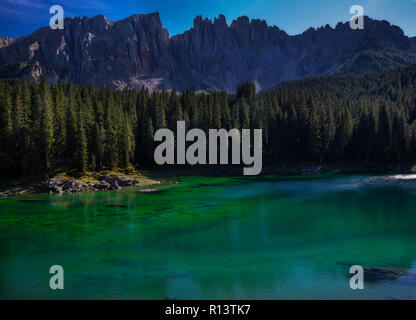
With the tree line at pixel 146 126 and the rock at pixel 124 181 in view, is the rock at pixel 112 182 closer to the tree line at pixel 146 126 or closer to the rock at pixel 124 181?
the rock at pixel 124 181

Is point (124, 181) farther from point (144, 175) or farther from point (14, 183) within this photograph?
point (14, 183)

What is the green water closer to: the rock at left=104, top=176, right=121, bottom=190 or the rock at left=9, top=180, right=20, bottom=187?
the rock at left=9, top=180, right=20, bottom=187

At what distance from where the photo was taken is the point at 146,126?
83.6m

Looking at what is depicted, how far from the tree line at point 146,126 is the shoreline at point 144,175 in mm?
3543

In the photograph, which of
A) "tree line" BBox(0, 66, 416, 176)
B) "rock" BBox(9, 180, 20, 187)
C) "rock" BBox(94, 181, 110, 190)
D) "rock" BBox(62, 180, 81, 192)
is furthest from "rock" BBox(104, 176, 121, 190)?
"rock" BBox(9, 180, 20, 187)

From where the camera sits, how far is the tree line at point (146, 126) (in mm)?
62469

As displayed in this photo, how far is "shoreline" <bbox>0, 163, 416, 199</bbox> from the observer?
55.1 metres

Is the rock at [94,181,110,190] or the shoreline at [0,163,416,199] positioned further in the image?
the rock at [94,181,110,190]

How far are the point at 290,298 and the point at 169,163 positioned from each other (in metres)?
68.9

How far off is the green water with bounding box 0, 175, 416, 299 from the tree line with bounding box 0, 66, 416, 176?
66.7 ft

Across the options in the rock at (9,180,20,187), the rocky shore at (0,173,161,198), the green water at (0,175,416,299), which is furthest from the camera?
the rock at (9,180,20,187)

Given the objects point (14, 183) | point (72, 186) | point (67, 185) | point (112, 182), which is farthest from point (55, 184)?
point (112, 182)

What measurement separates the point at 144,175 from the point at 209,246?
51.4 meters

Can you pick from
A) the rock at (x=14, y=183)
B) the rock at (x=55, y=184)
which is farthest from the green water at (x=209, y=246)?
the rock at (x=14, y=183)
